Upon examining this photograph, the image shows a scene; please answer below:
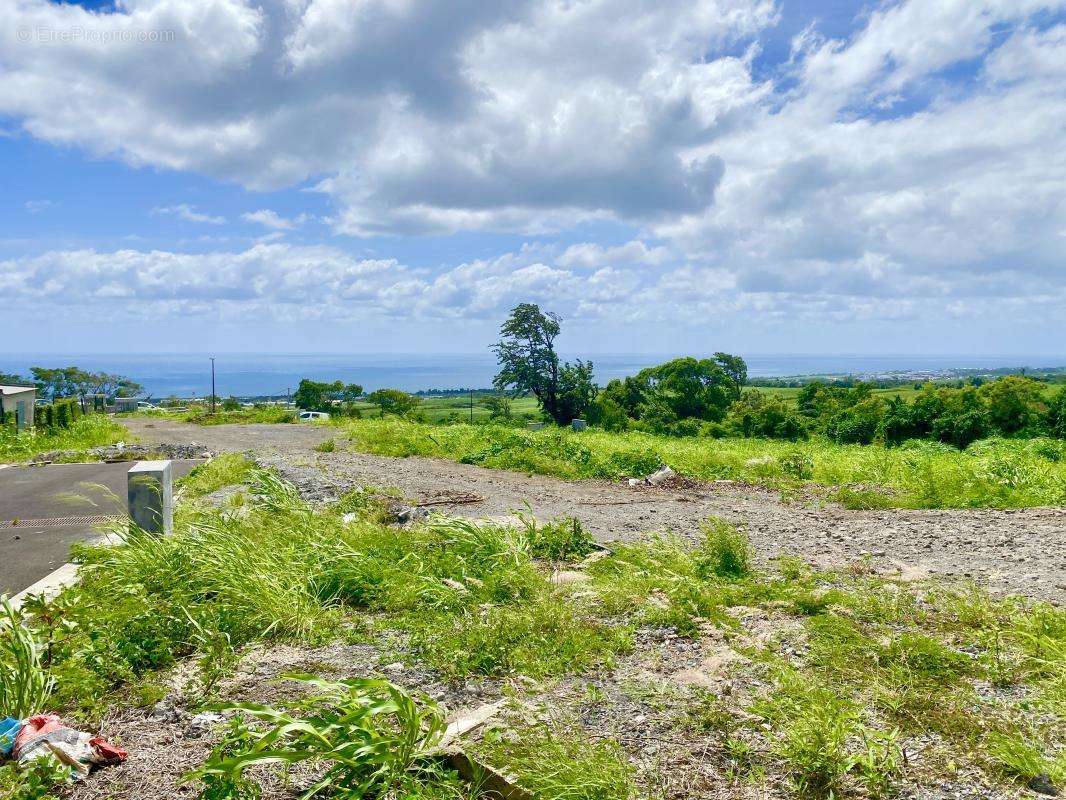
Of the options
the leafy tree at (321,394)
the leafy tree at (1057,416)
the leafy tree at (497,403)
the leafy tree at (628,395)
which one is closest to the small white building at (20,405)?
the leafy tree at (321,394)

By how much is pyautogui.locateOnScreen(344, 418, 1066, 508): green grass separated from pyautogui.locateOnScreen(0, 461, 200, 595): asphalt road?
5770mm

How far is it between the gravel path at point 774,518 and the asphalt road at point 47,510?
2.66 meters

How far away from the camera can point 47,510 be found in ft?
29.1

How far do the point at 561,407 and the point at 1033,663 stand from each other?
3194 cm

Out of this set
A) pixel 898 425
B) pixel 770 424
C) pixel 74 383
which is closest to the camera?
pixel 898 425

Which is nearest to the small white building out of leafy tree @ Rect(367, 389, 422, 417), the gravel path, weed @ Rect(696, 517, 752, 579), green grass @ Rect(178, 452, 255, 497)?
the gravel path

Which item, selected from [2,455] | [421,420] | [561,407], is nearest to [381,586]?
[2,455]

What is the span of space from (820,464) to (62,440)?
57.0 feet

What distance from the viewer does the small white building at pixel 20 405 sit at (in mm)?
18641

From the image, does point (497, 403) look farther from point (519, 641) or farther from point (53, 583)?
point (519, 641)

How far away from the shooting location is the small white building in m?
18.6

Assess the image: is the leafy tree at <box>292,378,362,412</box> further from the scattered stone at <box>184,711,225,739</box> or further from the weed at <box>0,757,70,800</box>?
the weed at <box>0,757,70,800</box>

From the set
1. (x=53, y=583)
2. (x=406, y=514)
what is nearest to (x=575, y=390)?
(x=406, y=514)

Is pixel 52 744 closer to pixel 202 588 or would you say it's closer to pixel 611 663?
pixel 202 588
